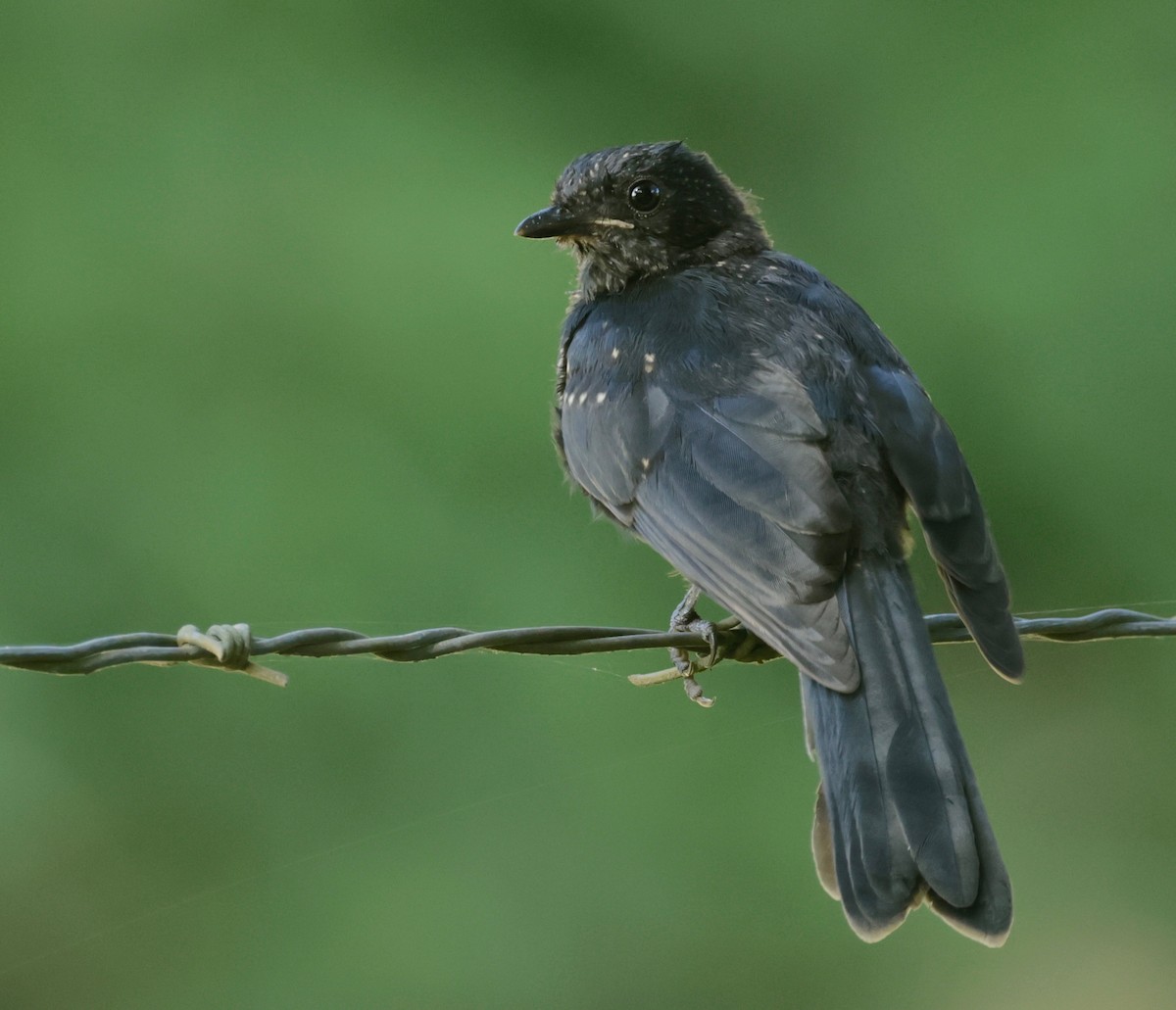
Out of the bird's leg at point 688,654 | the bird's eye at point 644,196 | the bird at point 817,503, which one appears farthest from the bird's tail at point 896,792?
the bird's eye at point 644,196

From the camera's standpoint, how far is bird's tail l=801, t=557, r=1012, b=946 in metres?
2.84

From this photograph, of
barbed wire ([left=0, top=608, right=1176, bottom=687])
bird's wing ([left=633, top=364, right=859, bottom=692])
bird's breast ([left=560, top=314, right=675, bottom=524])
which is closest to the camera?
barbed wire ([left=0, top=608, right=1176, bottom=687])

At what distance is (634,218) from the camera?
450 cm

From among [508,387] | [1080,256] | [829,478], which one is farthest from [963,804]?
[1080,256]

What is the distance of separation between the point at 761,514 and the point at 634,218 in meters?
1.54

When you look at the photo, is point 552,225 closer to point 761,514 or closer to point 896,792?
point 761,514

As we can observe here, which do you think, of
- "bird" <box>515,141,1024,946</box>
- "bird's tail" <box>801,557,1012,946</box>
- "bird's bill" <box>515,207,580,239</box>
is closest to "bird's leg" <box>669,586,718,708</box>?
"bird" <box>515,141,1024,946</box>

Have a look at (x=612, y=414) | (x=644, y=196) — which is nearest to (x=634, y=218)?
(x=644, y=196)

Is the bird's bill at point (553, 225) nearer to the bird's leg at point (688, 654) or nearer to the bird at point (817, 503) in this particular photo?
the bird at point (817, 503)

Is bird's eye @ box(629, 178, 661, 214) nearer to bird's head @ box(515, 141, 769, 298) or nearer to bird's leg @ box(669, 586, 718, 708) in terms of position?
bird's head @ box(515, 141, 769, 298)

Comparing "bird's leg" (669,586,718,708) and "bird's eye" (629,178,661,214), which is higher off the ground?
"bird's eye" (629,178,661,214)

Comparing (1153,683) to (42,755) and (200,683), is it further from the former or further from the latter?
(42,755)

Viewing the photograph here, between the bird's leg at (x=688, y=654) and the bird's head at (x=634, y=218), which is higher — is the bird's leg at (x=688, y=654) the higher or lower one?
the lower one

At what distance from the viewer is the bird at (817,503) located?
2.90 metres
